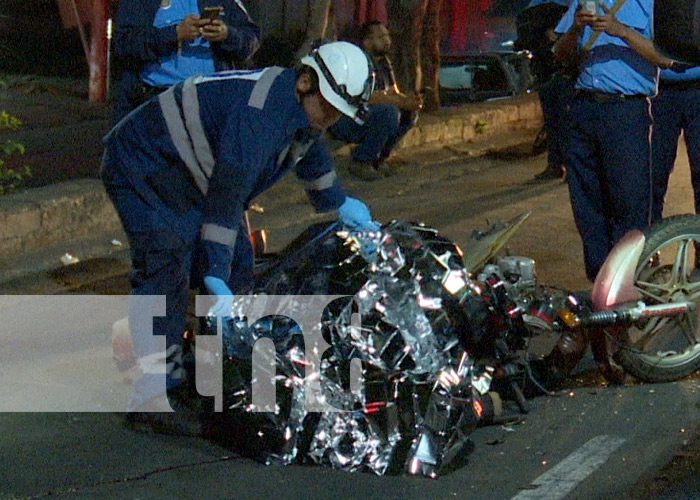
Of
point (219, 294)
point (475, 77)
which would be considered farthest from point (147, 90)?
point (475, 77)

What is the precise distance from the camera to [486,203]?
9.73 metres

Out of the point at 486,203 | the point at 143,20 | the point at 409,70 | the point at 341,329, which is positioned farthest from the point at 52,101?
the point at 341,329

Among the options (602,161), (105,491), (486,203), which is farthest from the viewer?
(486,203)

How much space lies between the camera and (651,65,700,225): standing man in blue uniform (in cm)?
679

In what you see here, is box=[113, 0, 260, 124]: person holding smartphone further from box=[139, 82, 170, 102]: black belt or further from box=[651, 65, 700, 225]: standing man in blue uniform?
box=[651, 65, 700, 225]: standing man in blue uniform

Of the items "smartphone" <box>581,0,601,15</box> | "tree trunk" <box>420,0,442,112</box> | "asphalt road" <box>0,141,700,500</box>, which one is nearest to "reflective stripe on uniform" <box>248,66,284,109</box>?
"asphalt road" <box>0,141,700,500</box>

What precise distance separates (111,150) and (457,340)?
60.3 inches

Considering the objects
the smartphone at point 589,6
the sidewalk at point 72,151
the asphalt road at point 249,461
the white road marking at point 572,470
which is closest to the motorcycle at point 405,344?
the asphalt road at point 249,461

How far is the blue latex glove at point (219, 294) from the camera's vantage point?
15.5 ft

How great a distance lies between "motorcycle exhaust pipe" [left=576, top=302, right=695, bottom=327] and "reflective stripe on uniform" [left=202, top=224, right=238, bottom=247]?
158 centimetres

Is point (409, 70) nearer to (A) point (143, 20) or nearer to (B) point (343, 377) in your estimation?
(A) point (143, 20)

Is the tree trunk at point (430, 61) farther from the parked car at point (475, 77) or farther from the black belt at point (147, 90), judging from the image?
the black belt at point (147, 90)

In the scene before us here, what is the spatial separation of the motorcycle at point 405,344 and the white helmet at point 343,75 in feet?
1.94

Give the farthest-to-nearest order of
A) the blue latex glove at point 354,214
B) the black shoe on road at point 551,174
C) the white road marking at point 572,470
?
the black shoe on road at point 551,174, the blue latex glove at point 354,214, the white road marking at point 572,470
